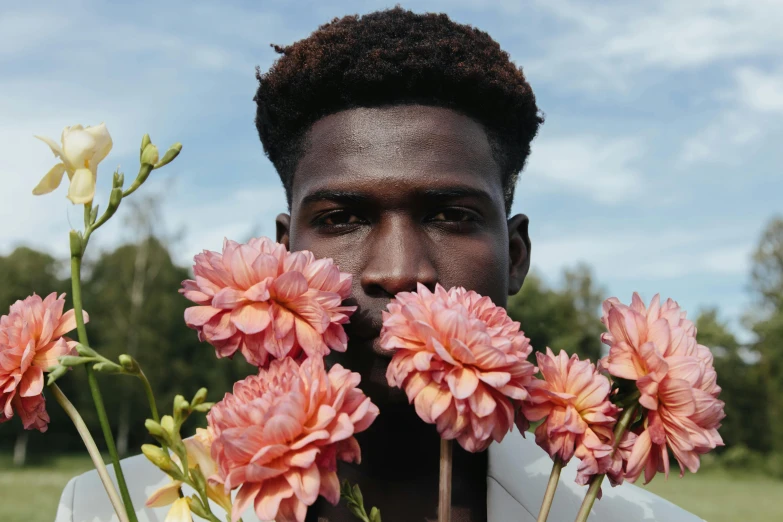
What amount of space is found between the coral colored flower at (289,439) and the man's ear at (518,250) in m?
1.64

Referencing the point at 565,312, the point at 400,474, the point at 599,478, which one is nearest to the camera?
the point at 599,478

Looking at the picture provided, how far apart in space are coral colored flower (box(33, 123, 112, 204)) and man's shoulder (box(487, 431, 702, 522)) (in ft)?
5.57

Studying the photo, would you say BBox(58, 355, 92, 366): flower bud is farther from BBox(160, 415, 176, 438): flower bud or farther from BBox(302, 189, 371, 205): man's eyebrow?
BBox(302, 189, 371, 205): man's eyebrow

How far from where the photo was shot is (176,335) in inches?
1230

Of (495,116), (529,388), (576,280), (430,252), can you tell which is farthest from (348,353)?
(576,280)

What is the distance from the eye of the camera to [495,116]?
277cm

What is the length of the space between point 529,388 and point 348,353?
32.5 inches

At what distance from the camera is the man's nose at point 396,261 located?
7.09ft

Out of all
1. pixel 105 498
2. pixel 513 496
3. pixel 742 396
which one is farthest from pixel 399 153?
pixel 742 396

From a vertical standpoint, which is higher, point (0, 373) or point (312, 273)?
point (312, 273)

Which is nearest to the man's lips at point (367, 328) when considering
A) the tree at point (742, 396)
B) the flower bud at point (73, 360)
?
the flower bud at point (73, 360)

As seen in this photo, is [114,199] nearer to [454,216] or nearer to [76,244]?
[76,244]

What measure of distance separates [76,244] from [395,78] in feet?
4.31

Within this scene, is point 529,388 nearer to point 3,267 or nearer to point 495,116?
point 495,116
